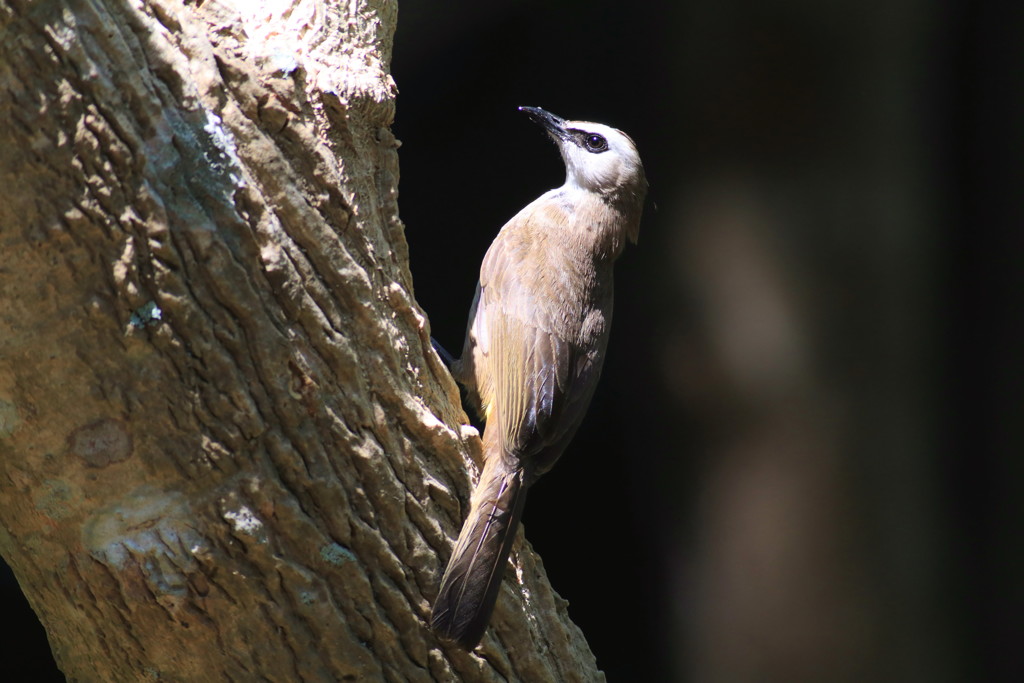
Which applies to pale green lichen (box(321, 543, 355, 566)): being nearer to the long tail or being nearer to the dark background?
the long tail

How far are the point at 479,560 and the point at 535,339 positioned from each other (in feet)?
2.75

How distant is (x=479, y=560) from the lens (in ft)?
6.33

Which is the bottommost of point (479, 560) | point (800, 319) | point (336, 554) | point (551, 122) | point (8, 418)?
point (800, 319)

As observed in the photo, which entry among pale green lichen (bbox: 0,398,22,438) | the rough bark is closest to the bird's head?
the rough bark

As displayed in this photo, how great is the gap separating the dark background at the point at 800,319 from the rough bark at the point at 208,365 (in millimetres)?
2043

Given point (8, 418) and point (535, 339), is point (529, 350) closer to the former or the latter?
point (535, 339)

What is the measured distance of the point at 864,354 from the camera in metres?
3.70

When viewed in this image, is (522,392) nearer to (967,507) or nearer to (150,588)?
(150,588)

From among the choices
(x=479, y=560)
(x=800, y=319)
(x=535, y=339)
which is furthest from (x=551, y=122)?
(x=479, y=560)

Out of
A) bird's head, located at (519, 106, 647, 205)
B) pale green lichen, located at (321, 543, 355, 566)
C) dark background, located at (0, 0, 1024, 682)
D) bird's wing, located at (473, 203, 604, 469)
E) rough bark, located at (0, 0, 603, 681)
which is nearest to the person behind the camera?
rough bark, located at (0, 0, 603, 681)

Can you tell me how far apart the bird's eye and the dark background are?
0.81 metres

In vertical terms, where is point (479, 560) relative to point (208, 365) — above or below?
below

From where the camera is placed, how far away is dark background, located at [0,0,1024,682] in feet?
11.9

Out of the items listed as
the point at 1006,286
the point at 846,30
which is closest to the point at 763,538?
the point at 1006,286
